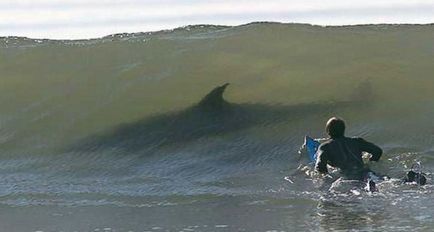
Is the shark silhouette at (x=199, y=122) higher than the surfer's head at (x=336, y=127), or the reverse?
the surfer's head at (x=336, y=127)

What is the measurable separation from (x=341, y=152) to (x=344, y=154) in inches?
1.6

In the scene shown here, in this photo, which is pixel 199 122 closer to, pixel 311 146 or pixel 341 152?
pixel 311 146

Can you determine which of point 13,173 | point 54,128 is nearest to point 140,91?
point 54,128

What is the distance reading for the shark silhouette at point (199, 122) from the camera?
14.0 meters

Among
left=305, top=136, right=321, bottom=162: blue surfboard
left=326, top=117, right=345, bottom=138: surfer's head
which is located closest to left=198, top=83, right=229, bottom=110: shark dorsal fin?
left=305, top=136, right=321, bottom=162: blue surfboard

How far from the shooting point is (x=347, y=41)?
63.4 ft

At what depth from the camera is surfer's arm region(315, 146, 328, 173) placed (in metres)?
10.8

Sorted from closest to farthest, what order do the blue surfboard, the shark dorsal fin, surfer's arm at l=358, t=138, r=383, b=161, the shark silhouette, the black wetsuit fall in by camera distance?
1. the black wetsuit
2. surfer's arm at l=358, t=138, r=383, b=161
3. the blue surfboard
4. the shark silhouette
5. the shark dorsal fin

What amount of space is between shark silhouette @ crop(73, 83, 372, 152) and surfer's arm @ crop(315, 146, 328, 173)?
3.22m

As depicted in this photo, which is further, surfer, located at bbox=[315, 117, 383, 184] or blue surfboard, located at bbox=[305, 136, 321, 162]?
blue surfboard, located at bbox=[305, 136, 321, 162]

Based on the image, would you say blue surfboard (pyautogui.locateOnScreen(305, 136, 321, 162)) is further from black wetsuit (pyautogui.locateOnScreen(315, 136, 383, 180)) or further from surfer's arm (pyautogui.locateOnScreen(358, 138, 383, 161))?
surfer's arm (pyautogui.locateOnScreen(358, 138, 383, 161))

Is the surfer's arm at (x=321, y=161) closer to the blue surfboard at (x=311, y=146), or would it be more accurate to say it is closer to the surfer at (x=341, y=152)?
the surfer at (x=341, y=152)

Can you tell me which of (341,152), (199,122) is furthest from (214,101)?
(341,152)

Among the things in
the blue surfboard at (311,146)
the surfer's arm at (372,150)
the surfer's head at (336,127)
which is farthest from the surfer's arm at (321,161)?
the blue surfboard at (311,146)
